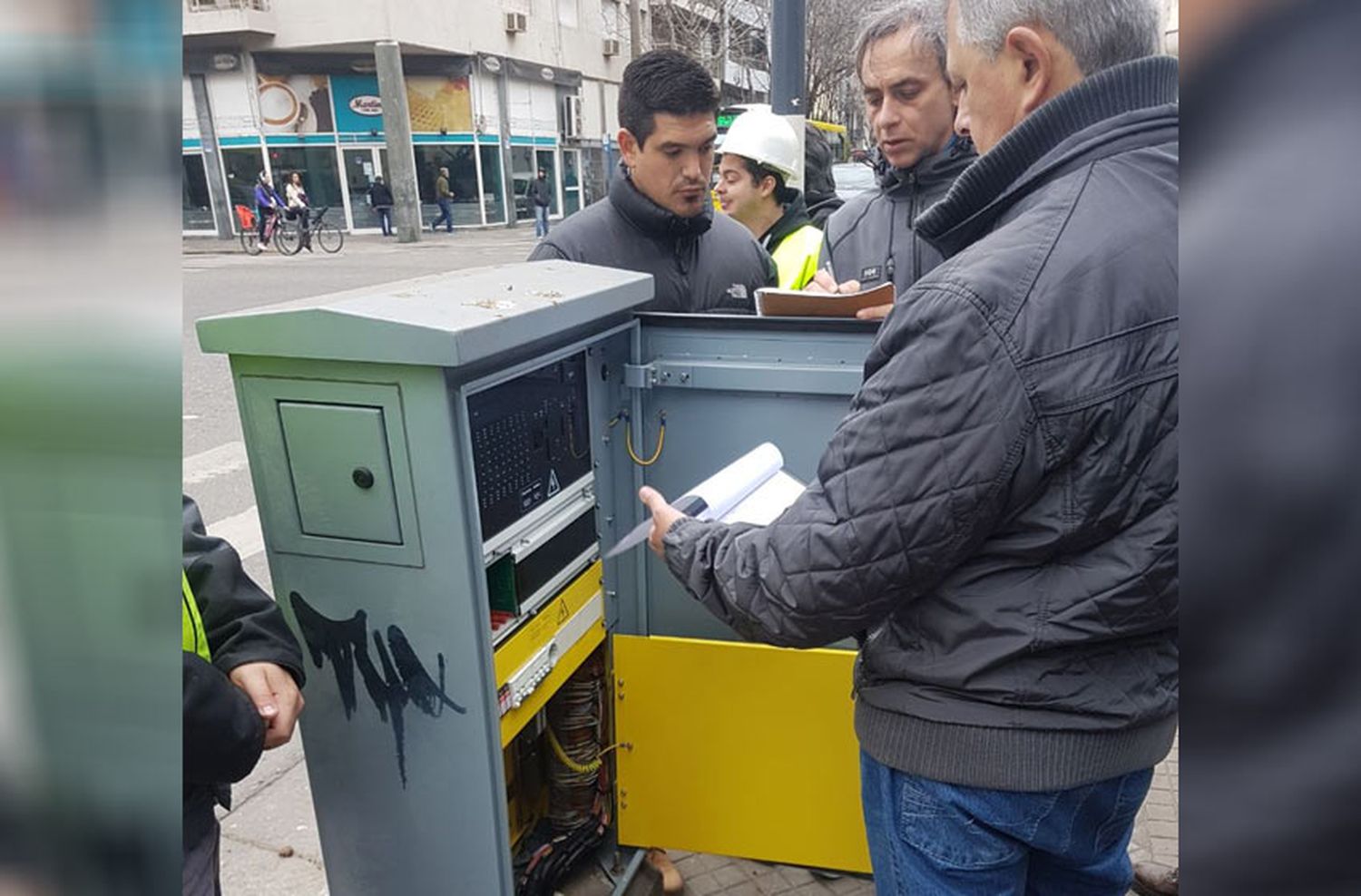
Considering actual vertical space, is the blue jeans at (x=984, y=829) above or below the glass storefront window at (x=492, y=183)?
below

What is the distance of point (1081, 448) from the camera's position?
1.21m

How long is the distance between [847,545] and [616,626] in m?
1.35

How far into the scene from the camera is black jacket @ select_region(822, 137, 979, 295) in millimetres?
2871

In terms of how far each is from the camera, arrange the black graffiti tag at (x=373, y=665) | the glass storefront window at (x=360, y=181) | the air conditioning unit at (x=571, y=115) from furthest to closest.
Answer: the air conditioning unit at (x=571, y=115) → the glass storefront window at (x=360, y=181) → the black graffiti tag at (x=373, y=665)

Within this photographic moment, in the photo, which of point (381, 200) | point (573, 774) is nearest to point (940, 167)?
point (573, 774)

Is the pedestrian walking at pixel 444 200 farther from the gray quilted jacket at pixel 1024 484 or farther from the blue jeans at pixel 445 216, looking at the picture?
the gray quilted jacket at pixel 1024 484

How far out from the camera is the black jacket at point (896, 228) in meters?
2.87

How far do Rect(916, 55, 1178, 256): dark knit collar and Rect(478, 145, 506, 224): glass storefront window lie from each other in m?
25.7

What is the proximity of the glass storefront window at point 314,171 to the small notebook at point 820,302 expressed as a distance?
77.6 ft

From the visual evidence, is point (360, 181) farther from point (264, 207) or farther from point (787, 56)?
point (787, 56)

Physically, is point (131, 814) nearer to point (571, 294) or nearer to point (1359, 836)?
point (1359, 836)

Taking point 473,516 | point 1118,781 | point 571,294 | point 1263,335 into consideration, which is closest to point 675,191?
point 571,294

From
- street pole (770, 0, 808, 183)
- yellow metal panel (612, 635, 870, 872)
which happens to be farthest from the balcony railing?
yellow metal panel (612, 635, 870, 872)

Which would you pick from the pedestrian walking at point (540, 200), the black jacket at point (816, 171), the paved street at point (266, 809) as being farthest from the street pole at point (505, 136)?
the black jacket at point (816, 171)
